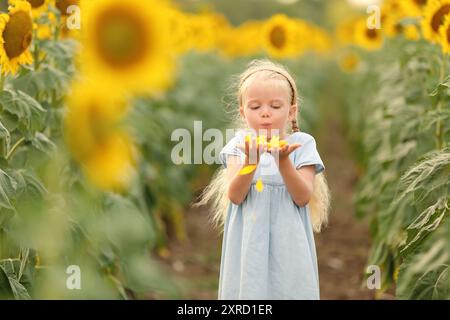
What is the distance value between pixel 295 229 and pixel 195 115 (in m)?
6.06

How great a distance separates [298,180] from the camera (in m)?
2.11

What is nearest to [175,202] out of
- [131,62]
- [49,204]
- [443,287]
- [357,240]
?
[357,240]

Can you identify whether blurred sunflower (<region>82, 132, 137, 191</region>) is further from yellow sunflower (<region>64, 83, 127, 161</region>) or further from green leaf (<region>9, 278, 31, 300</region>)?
green leaf (<region>9, 278, 31, 300</region>)

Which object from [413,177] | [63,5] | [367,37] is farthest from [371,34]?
[413,177]

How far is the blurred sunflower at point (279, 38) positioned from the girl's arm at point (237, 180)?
19.0 ft

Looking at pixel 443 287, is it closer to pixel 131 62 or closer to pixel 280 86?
pixel 280 86

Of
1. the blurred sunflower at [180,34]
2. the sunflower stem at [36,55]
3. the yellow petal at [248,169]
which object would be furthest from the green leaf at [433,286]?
the blurred sunflower at [180,34]

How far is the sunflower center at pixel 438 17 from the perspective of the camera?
146 inches

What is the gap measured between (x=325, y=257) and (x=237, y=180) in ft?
13.7

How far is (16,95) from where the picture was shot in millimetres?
2781

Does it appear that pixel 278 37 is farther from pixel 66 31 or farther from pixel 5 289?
pixel 5 289

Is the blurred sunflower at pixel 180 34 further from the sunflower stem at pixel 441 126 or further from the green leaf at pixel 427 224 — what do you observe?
the green leaf at pixel 427 224

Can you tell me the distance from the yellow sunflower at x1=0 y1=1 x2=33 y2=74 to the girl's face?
976 mm

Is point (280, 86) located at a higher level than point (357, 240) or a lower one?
higher
